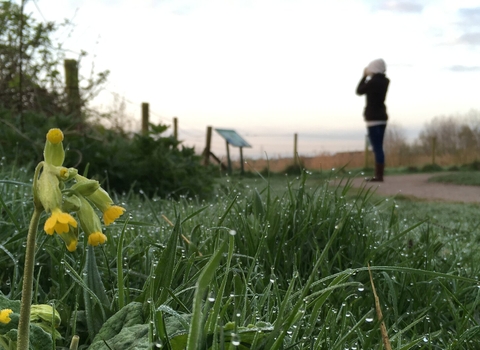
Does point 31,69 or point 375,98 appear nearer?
point 31,69

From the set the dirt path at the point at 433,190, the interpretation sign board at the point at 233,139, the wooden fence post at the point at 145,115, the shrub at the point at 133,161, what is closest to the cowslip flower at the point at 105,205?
the shrub at the point at 133,161

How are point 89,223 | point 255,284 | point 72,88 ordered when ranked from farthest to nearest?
point 72,88 → point 255,284 → point 89,223

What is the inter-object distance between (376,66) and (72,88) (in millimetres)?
6945

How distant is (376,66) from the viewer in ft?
38.1

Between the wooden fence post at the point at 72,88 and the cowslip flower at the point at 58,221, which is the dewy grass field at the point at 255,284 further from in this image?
the wooden fence post at the point at 72,88

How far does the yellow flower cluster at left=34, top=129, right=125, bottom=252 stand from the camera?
0.86m

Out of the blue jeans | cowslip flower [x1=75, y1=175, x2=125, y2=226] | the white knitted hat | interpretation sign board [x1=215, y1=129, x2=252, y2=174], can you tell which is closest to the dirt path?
the blue jeans

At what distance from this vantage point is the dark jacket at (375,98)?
1123 cm

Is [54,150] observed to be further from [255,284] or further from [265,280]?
[265,280]

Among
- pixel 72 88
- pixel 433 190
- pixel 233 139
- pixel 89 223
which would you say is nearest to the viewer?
pixel 89 223

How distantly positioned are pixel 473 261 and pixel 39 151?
13.1 feet

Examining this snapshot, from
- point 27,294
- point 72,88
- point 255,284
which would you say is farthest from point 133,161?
point 27,294

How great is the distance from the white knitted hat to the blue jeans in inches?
52.4

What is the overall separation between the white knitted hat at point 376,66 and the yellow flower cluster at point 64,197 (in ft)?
37.2
